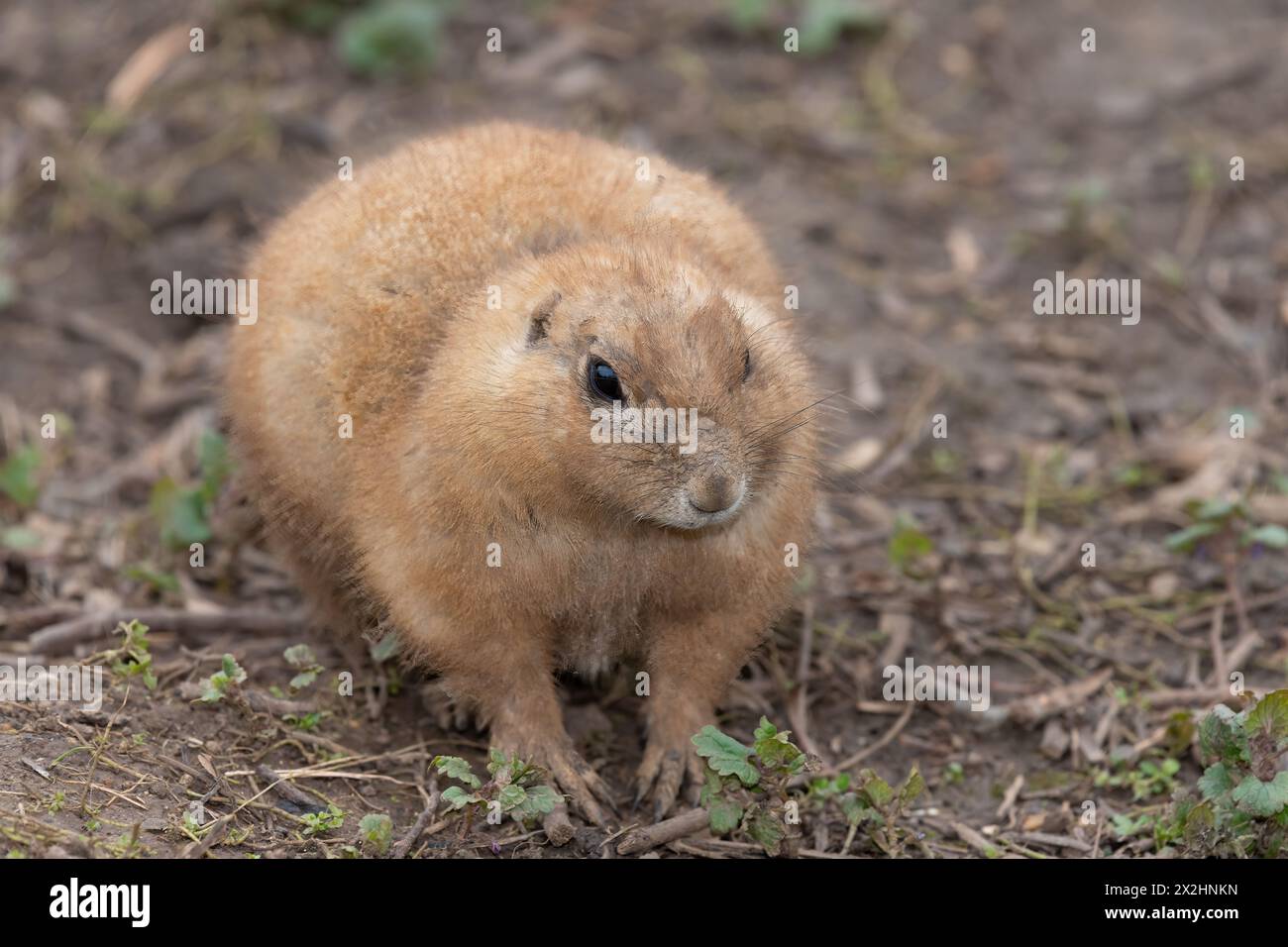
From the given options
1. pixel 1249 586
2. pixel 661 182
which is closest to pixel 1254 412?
pixel 1249 586

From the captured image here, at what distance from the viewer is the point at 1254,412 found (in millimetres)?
9242

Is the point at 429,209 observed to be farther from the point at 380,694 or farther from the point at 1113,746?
the point at 1113,746

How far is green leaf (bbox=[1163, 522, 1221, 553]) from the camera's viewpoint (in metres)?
7.89

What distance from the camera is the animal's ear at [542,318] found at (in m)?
6.12

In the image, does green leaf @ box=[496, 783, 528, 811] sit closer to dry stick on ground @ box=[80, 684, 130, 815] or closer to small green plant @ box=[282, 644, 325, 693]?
small green plant @ box=[282, 644, 325, 693]

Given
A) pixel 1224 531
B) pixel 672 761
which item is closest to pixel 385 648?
pixel 672 761

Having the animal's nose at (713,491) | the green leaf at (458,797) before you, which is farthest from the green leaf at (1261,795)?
the green leaf at (458,797)

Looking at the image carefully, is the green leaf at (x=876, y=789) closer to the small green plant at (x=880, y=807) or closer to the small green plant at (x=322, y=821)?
the small green plant at (x=880, y=807)

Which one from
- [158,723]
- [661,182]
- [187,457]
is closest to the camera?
[158,723]

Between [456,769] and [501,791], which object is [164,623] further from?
[501,791]

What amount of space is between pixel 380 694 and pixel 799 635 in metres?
1.97

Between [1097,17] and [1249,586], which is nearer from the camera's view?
[1249,586]

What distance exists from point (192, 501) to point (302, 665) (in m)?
1.39

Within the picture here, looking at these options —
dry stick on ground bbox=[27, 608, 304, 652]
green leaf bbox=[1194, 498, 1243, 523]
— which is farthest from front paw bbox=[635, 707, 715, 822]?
green leaf bbox=[1194, 498, 1243, 523]
